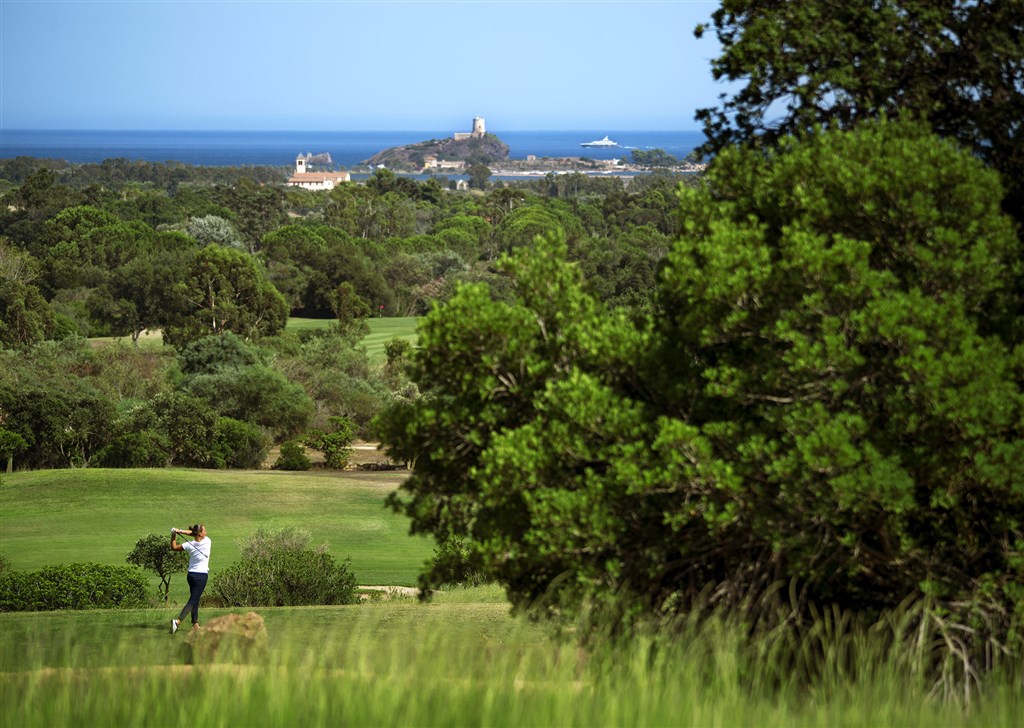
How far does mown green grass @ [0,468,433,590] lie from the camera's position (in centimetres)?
2953

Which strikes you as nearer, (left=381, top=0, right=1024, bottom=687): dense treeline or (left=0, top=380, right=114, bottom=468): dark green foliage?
(left=381, top=0, right=1024, bottom=687): dense treeline

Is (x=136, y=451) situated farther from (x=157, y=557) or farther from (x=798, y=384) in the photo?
(x=798, y=384)

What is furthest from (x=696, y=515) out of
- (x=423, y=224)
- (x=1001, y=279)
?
(x=423, y=224)

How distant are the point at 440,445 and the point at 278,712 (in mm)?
5035

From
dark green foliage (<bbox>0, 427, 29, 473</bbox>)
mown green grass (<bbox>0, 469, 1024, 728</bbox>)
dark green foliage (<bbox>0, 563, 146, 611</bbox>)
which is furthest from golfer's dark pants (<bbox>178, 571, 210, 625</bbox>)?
dark green foliage (<bbox>0, 427, 29, 473</bbox>)

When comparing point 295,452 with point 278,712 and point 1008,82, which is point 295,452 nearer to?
point 1008,82

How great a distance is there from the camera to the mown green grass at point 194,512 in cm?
2953

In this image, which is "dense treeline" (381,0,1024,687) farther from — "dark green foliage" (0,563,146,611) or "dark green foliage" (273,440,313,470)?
"dark green foliage" (273,440,313,470)

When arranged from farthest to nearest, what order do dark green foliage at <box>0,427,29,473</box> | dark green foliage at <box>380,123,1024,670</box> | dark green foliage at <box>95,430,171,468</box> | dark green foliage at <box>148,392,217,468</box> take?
1. dark green foliage at <box>148,392,217,468</box>
2. dark green foliage at <box>95,430,171,468</box>
3. dark green foliage at <box>0,427,29,473</box>
4. dark green foliage at <box>380,123,1024,670</box>

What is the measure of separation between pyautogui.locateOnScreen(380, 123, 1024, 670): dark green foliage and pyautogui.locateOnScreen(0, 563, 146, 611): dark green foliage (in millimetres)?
12908

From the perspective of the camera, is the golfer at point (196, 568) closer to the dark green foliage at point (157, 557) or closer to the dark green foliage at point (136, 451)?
the dark green foliage at point (157, 557)

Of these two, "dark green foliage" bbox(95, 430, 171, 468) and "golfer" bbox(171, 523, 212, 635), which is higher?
"golfer" bbox(171, 523, 212, 635)

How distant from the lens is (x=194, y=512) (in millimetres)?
34312

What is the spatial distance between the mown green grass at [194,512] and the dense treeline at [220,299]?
4132mm
